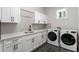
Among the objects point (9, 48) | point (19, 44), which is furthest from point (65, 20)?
point (9, 48)

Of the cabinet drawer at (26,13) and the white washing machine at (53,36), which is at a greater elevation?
the cabinet drawer at (26,13)

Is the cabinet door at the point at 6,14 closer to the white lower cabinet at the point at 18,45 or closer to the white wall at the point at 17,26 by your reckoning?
the white wall at the point at 17,26

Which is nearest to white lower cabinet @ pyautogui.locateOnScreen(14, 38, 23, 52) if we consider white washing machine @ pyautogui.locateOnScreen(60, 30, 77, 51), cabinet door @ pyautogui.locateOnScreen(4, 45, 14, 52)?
cabinet door @ pyautogui.locateOnScreen(4, 45, 14, 52)

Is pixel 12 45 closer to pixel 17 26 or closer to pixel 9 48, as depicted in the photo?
pixel 9 48

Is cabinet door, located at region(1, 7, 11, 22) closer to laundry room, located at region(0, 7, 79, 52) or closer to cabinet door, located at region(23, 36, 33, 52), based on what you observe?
laundry room, located at region(0, 7, 79, 52)

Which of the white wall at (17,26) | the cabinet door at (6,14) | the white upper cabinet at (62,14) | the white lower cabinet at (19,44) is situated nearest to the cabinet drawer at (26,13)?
the white wall at (17,26)

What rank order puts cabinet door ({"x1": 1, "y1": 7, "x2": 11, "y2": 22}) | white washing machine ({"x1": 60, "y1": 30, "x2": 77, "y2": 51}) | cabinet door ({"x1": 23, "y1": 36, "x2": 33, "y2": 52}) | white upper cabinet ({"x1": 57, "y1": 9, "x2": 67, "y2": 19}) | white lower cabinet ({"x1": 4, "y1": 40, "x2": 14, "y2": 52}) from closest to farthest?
white lower cabinet ({"x1": 4, "y1": 40, "x2": 14, "y2": 52})
cabinet door ({"x1": 1, "y1": 7, "x2": 11, "y2": 22})
cabinet door ({"x1": 23, "y1": 36, "x2": 33, "y2": 52})
white washing machine ({"x1": 60, "y1": 30, "x2": 77, "y2": 51})
white upper cabinet ({"x1": 57, "y1": 9, "x2": 67, "y2": 19})

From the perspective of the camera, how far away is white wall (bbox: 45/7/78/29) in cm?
339

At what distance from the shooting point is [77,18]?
3.25m

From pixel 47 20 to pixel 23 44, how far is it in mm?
3004

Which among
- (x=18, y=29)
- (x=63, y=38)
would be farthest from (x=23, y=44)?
(x=63, y=38)

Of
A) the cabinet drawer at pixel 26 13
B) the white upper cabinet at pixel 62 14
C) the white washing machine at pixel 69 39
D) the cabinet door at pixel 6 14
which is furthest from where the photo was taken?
the white upper cabinet at pixel 62 14

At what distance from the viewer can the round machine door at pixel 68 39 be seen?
8.70ft

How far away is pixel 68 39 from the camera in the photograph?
2.79 meters
